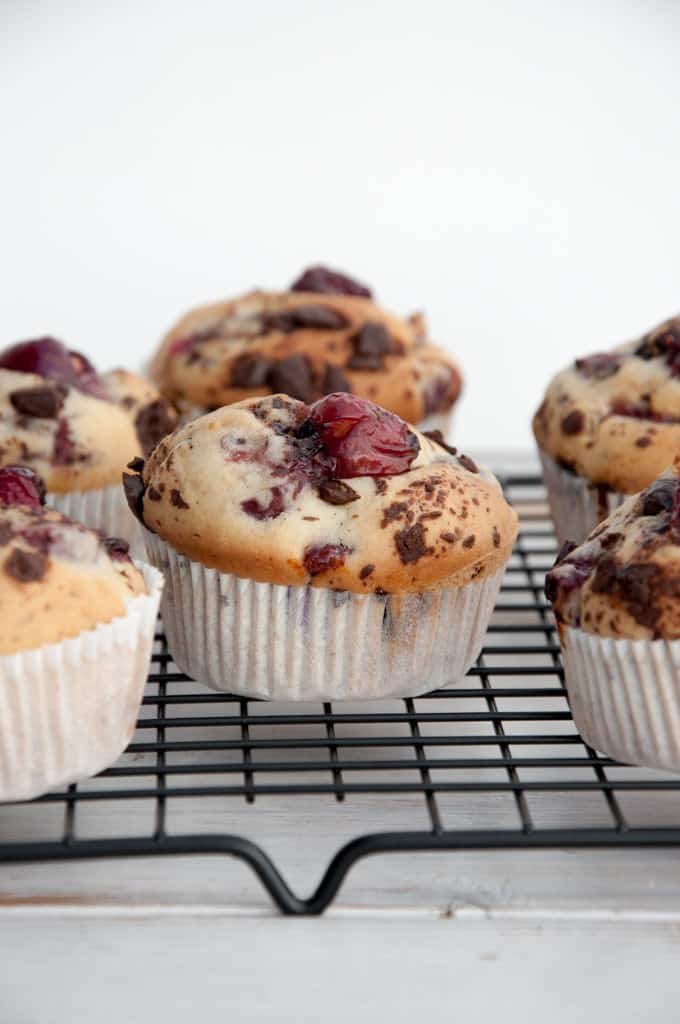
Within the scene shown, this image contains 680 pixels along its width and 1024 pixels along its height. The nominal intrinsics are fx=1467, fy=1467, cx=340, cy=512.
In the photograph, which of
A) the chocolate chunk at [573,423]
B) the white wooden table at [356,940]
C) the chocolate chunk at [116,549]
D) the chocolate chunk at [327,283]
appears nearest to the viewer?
the white wooden table at [356,940]

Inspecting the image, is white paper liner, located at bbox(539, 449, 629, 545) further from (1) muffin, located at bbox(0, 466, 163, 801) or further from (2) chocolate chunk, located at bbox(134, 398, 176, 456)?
(1) muffin, located at bbox(0, 466, 163, 801)

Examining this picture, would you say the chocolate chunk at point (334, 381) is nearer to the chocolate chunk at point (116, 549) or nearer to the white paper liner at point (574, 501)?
the white paper liner at point (574, 501)

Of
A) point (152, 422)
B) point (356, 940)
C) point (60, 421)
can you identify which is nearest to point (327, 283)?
point (152, 422)

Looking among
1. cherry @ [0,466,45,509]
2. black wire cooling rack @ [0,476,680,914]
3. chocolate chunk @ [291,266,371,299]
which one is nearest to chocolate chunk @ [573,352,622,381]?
black wire cooling rack @ [0,476,680,914]

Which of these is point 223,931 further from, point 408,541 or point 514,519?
point 514,519

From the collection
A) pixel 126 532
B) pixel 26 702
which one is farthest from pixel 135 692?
pixel 126 532

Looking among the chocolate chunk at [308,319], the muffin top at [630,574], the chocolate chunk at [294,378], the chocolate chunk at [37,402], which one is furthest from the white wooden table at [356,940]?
the chocolate chunk at [308,319]
